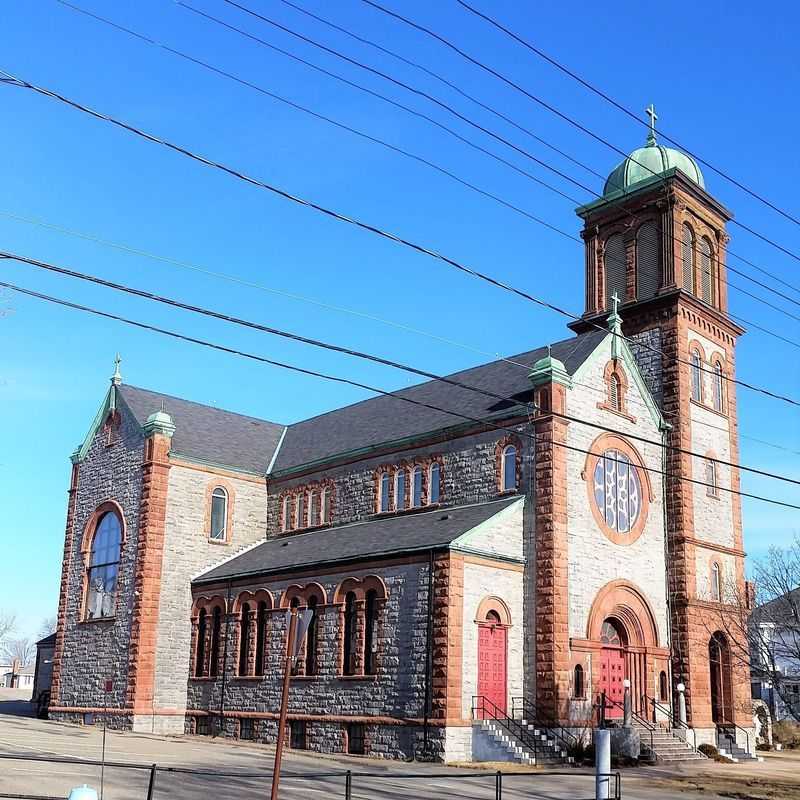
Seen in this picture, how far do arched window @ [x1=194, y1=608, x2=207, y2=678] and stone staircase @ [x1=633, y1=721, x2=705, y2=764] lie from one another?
16733mm

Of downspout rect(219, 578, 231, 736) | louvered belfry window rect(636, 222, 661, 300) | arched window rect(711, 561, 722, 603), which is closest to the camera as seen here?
arched window rect(711, 561, 722, 603)

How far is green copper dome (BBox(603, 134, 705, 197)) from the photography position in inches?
1652

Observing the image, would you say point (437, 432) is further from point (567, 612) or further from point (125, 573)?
point (125, 573)

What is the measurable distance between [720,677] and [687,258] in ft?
51.7

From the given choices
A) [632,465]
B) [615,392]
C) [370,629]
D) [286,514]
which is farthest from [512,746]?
[286,514]

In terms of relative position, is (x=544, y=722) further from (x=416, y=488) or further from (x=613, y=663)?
(x=416, y=488)

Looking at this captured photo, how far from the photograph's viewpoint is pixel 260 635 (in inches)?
1469

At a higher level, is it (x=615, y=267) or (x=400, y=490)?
(x=615, y=267)

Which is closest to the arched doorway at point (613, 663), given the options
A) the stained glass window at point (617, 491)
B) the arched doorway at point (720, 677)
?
the stained glass window at point (617, 491)

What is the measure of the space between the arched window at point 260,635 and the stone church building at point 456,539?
141mm

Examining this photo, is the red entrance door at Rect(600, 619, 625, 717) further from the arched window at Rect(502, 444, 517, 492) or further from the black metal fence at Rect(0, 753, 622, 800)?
the black metal fence at Rect(0, 753, 622, 800)

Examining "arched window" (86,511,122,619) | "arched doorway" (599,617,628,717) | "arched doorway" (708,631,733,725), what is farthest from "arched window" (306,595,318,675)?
"arched doorway" (708,631,733,725)

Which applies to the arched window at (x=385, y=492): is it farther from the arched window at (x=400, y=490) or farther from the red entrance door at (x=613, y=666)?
the red entrance door at (x=613, y=666)

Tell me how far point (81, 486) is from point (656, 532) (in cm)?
2516
